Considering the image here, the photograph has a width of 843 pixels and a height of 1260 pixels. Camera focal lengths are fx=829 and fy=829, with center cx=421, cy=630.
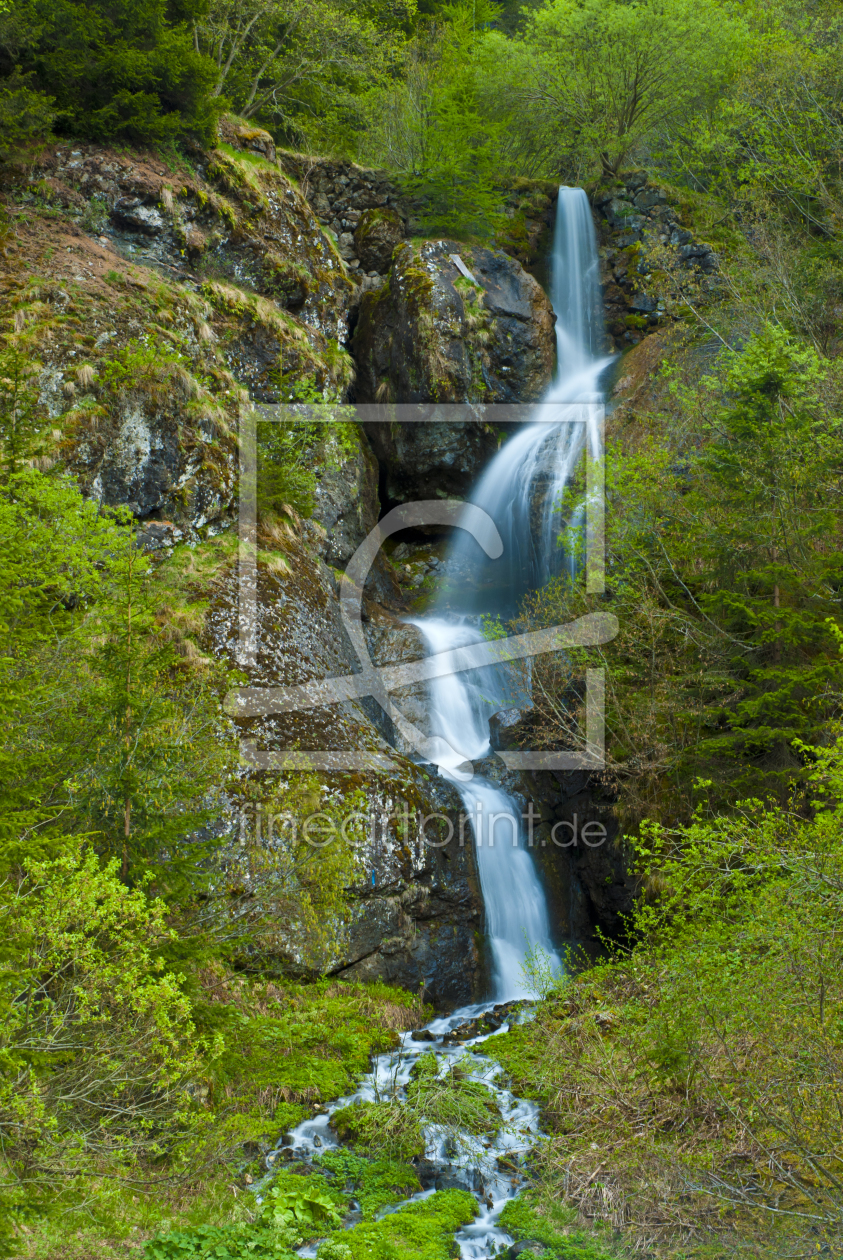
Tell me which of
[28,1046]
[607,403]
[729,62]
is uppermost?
[729,62]

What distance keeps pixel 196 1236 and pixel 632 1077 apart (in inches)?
142

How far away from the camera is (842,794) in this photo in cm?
525

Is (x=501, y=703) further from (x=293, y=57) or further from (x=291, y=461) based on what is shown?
(x=293, y=57)

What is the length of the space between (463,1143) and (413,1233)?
1231mm

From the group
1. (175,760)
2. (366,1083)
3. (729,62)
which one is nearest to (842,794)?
(175,760)

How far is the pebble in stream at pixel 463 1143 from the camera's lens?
6453 mm

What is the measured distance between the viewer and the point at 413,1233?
618cm

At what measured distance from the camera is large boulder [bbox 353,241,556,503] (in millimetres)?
18891

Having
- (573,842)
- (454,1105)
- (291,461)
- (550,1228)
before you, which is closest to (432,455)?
(291,461)

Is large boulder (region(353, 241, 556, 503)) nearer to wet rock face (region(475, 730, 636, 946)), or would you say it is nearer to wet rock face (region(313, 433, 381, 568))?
wet rock face (region(313, 433, 381, 568))

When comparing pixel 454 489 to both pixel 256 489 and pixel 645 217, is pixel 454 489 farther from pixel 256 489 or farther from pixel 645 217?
pixel 645 217

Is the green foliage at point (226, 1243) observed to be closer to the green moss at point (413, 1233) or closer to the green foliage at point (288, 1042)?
the green moss at point (413, 1233)

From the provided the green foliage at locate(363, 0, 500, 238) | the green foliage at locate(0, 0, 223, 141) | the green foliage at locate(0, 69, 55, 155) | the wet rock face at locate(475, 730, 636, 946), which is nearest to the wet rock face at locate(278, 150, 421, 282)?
the green foliage at locate(363, 0, 500, 238)

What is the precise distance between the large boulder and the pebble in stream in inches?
512
